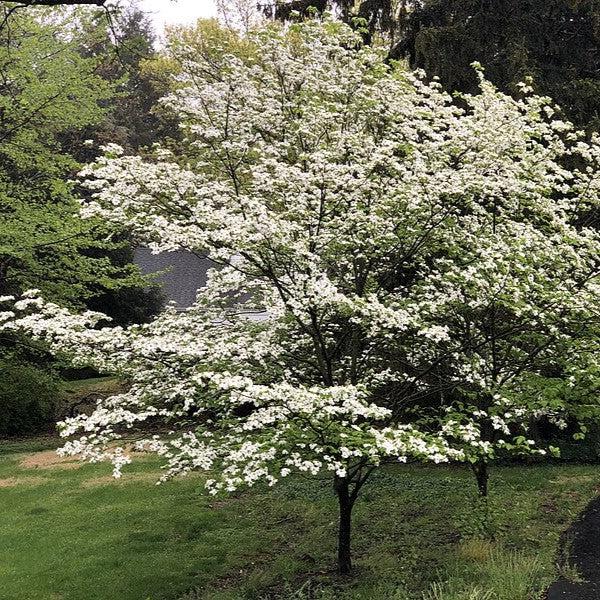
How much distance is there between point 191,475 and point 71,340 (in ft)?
23.0

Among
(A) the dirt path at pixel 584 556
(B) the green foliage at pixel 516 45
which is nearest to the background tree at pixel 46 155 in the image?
(B) the green foliage at pixel 516 45

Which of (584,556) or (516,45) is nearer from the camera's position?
(584,556)

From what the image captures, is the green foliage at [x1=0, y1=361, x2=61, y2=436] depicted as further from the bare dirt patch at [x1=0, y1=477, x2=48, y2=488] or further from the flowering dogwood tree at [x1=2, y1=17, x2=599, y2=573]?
the flowering dogwood tree at [x1=2, y1=17, x2=599, y2=573]

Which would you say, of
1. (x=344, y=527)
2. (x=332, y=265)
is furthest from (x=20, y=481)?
(x=332, y=265)

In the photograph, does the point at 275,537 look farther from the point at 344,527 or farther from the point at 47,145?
the point at 47,145

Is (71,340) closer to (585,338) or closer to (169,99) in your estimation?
(169,99)

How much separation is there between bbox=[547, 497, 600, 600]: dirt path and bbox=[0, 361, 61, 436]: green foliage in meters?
13.2

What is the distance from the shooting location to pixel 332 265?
7488 millimetres

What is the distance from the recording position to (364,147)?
711 cm

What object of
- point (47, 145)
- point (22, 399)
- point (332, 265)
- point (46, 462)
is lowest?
point (46, 462)

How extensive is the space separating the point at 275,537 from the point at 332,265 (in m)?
4.42

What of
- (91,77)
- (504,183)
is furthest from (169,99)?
(91,77)

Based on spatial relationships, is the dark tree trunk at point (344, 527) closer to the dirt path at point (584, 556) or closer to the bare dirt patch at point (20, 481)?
the dirt path at point (584, 556)

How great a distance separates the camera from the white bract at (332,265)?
233 inches
